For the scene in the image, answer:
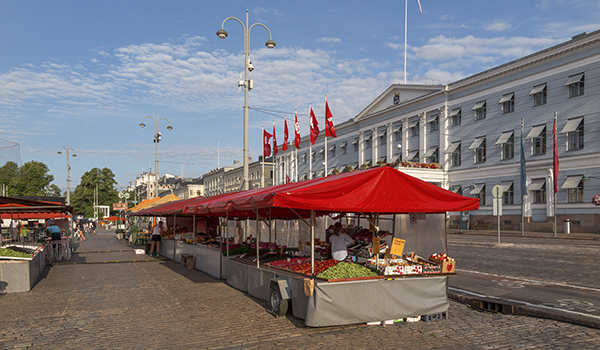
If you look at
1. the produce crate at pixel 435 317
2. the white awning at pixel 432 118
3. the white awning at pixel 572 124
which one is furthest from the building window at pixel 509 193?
the produce crate at pixel 435 317

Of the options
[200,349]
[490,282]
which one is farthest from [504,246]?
[200,349]

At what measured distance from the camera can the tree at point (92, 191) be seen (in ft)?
342

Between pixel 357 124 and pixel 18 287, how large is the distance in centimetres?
5342

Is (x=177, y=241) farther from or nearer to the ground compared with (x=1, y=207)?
nearer to the ground

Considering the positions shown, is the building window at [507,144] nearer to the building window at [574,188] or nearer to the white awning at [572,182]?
the white awning at [572,182]

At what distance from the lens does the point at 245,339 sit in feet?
24.8

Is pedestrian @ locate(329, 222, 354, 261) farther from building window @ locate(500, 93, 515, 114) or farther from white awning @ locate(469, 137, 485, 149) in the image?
white awning @ locate(469, 137, 485, 149)

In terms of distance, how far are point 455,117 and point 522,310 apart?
41.0m

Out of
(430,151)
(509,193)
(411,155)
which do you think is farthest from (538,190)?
(411,155)

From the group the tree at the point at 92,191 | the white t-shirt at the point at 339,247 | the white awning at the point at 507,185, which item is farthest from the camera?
the tree at the point at 92,191

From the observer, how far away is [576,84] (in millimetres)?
35938

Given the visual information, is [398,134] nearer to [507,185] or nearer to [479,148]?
[479,148]

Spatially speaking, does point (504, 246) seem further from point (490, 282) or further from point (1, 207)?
point (1, 207)

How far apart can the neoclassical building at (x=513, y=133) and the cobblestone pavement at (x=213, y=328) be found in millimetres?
27755
